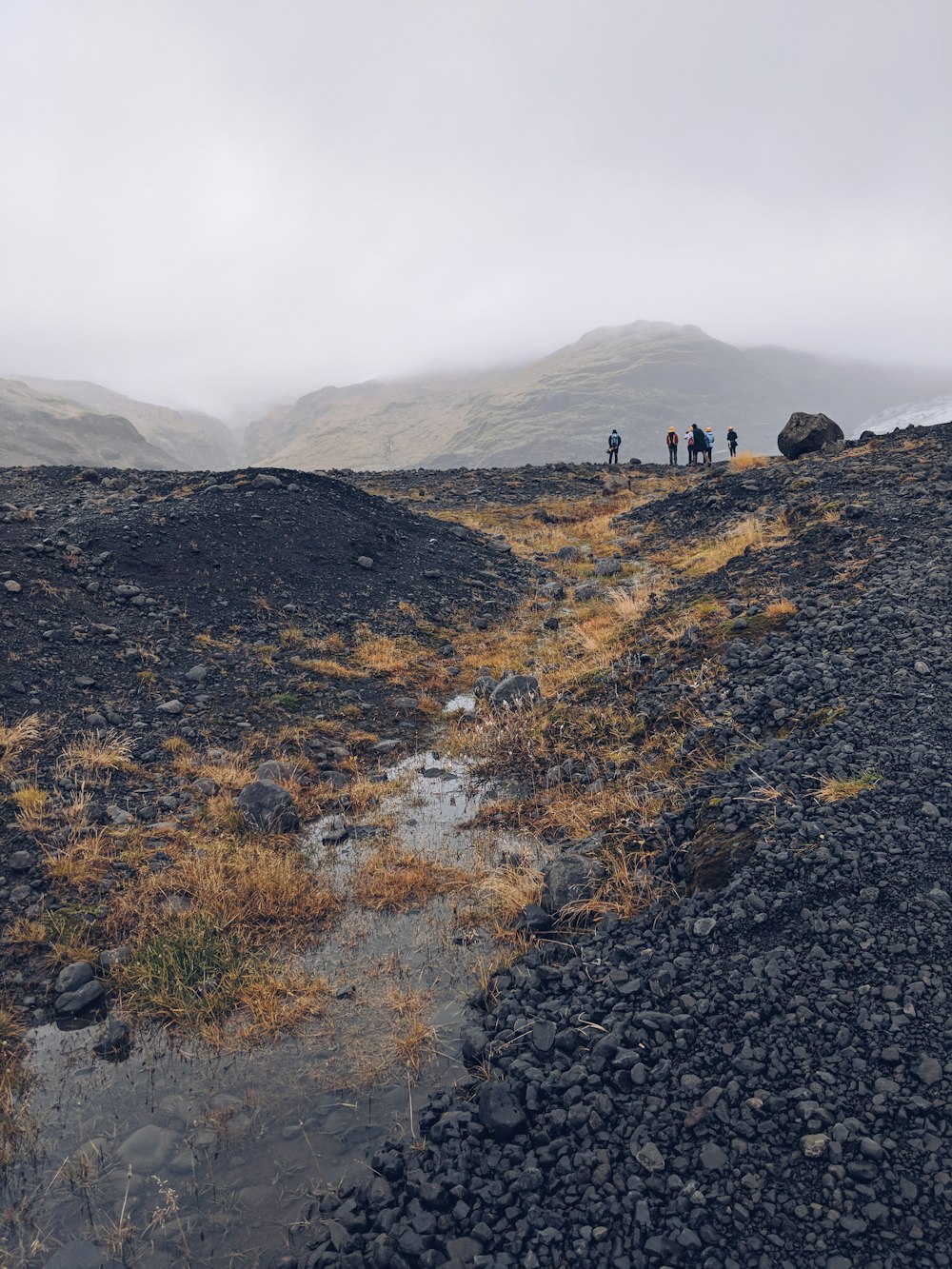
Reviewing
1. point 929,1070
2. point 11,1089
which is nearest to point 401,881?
point 11,1089

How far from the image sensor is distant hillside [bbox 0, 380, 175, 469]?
371ft

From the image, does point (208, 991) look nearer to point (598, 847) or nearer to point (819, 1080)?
point (598, 847)

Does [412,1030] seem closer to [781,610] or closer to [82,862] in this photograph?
[82,862]

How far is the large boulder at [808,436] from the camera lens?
25.2 meters

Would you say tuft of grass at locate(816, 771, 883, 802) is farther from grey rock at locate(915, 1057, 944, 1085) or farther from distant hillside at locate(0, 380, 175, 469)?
distant hillside at locate(0, 380, 175, 469)

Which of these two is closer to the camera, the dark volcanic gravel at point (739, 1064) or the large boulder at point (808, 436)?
the dark volcanic gravel at point (739, 1064)

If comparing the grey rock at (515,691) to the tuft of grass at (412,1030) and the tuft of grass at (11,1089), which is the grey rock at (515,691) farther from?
the tuft of grass at (11,1089)

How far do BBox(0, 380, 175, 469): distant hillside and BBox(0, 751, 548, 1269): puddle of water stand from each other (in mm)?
119744

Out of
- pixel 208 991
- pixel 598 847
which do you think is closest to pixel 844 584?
pixel 598 847

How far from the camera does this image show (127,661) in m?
10.9

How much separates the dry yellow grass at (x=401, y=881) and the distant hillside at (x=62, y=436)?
11861 cm

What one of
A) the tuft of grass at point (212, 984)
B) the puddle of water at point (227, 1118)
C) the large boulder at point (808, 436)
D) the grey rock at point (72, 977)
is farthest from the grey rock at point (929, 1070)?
the large boulder at point (808, 436)

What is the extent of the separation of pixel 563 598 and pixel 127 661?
10.4m

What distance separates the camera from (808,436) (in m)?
25.3
